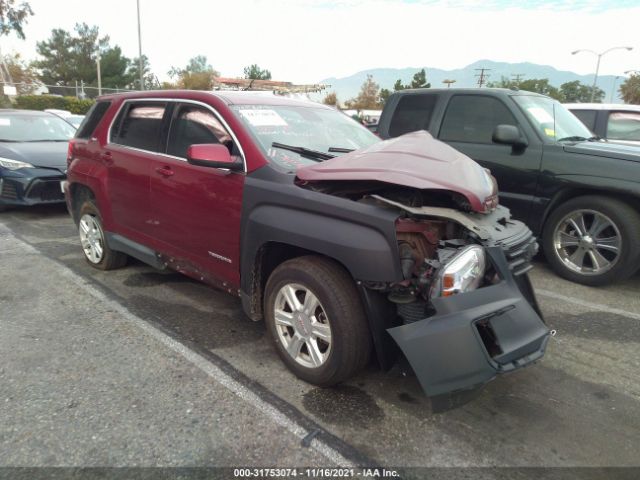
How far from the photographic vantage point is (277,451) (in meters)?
2.33

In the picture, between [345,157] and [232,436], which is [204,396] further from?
[345,157]

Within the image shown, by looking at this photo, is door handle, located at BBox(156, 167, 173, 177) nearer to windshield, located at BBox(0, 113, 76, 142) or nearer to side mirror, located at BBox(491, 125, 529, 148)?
side mirror, located at BBox(491, 125, 529, 148)

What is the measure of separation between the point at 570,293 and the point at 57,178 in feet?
23.2

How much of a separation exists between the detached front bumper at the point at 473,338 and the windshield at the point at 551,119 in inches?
132

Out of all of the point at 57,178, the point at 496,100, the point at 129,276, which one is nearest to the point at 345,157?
the point at 129,276

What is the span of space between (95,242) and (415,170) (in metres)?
3.64

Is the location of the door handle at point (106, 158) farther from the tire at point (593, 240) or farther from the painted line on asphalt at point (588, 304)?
the tire at point (593, 240)

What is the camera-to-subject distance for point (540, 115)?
17.5 feet

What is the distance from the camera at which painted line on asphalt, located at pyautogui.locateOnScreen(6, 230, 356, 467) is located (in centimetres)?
235

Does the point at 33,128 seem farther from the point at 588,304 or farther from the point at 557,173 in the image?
the point at 588,304

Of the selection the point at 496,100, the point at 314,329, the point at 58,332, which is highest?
the point at 496,100

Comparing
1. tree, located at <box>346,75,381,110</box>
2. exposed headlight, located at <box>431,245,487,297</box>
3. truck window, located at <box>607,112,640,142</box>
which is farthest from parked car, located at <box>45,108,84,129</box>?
tree, located at <box>346,75,381,110</box>

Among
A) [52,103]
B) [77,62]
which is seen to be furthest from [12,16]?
[77,62]

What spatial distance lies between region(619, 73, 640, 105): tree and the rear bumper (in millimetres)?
53738
